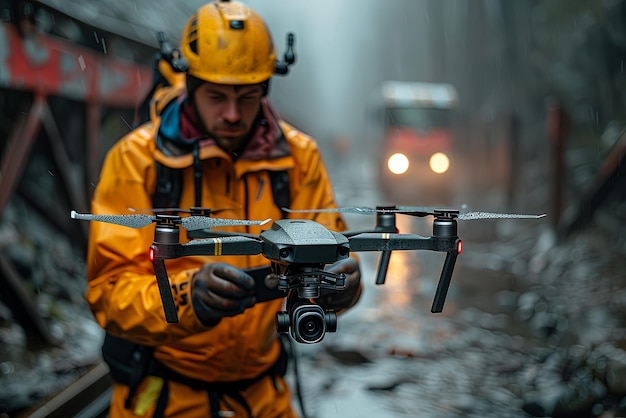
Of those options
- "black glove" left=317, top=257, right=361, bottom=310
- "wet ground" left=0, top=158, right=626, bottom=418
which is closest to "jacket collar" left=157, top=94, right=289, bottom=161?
"black glove" left=317, top=257, right=361, bottom=310

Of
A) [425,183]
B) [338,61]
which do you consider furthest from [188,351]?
[338,61]

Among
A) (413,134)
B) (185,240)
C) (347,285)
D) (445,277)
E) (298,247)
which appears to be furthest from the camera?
(413,134)

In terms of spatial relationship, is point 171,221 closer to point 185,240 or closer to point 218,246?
point 218,246

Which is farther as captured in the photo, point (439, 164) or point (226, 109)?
point (439, 164)

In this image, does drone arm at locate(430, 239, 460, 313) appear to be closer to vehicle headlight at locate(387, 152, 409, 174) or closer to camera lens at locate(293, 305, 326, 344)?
camera lens at locate(293, 305, 326, 344)

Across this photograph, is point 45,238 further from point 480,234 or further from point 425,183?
point 425,183

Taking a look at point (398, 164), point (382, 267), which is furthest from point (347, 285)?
point (398, 164)

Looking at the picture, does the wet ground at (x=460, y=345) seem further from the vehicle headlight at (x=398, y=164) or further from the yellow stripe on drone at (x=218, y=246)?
the vehicle headlight at (x=398, y=164)

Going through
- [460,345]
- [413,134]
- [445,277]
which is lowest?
[460,345]
